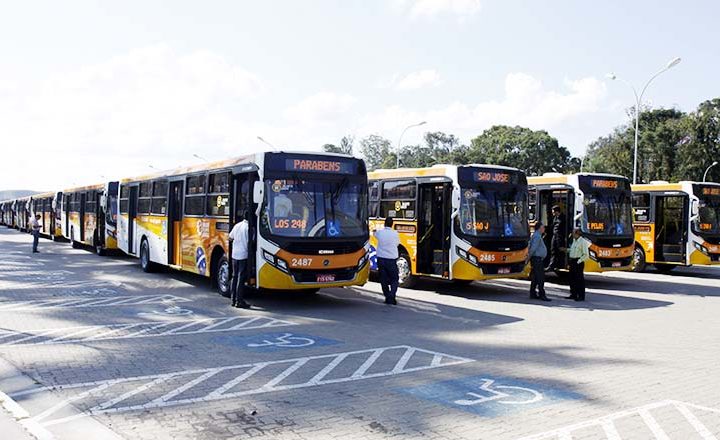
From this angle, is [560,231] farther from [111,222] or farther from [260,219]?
[111,222]

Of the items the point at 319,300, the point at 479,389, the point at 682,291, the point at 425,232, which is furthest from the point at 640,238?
the point at 479,389

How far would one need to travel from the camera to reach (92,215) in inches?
1085

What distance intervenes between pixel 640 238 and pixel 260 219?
15.1 metres

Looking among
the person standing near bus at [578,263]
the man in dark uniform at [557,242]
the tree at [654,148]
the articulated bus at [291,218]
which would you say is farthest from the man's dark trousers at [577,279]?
the tree at [654,148]

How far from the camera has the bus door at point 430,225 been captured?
52.1 feet

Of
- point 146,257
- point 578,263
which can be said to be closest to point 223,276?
point 146,257

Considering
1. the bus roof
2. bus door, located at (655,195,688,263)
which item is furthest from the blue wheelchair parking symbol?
bus door, located at (655,195,688,263)

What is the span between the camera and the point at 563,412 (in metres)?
6.29

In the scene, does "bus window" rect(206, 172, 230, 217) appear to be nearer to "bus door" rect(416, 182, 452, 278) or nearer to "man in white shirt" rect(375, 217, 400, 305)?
"man in white shirt" rect(375, 217, 400, 305)

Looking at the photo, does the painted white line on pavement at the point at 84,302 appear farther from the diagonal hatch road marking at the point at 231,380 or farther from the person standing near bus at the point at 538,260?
the person standing near bus at the point at 538,260

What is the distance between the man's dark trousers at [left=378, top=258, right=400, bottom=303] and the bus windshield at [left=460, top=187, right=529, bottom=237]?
212cm

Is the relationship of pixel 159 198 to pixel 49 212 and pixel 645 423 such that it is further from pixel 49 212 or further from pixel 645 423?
pixel 49 212

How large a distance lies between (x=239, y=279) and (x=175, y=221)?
17.0 feet

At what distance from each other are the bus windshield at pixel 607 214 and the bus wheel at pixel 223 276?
30.6ft
